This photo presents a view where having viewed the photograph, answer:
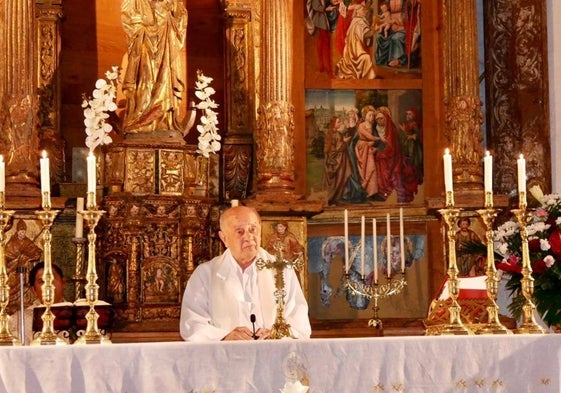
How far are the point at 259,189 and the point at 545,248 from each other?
4.62 meters

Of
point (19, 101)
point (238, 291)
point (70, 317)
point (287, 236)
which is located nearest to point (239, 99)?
point (287, 236)

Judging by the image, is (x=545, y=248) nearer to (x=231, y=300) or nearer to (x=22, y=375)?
(x=231, y=300)

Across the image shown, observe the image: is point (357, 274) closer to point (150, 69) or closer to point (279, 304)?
point (150, 69)

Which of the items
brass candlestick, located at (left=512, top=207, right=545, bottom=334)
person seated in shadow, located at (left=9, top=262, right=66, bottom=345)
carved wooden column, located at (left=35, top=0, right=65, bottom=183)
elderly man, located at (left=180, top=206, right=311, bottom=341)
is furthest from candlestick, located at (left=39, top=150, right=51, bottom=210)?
carved wooden column, located at (left=35, top=0, right=65, bottom=183)

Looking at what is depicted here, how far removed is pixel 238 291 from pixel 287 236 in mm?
3551

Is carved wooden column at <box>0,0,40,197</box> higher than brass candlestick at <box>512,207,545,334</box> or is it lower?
higher

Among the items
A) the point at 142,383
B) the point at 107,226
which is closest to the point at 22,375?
the point at 142,383

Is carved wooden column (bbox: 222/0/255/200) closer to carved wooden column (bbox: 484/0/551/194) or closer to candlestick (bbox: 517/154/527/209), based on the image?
carved wooden column (bbox: 484/0/551/194)

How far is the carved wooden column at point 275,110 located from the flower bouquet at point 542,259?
3755 millimetres

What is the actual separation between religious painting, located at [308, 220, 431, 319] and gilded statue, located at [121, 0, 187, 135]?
6.62 ft

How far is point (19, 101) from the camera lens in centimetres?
1341

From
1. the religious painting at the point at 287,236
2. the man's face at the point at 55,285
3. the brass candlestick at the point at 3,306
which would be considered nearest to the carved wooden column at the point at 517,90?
the religious painting at the point at 287,236

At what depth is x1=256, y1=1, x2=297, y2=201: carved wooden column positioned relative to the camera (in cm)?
1385

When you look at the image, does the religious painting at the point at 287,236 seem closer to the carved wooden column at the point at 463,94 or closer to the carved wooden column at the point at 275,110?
the carved wooden column at the point at 275,110
